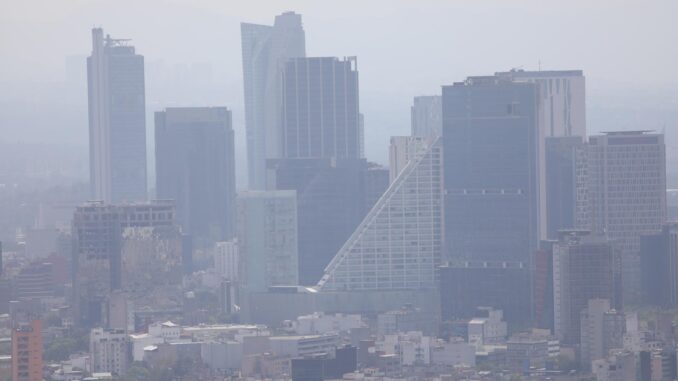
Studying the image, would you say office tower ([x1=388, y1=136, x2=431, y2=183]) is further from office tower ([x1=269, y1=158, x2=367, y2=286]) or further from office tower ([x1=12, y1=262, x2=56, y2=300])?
office tower ([x1=12, y1=262, x2=56, y2=300])

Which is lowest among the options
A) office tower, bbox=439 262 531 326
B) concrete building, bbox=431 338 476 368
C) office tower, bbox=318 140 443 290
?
concrete building, bbox=431 338 476 368

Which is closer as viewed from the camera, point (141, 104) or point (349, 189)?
point (349, 189)

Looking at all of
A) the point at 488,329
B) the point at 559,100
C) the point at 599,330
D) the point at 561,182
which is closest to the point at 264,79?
the point at 559,100

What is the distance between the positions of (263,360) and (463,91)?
39.9 feet

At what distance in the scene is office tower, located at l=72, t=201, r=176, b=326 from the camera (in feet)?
151

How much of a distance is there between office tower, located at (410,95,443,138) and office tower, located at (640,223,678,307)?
8694 mm

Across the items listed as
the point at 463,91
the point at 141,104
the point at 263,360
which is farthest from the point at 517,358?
the point at 141,104

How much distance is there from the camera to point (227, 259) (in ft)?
176

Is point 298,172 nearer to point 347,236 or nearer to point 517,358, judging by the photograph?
point 347,236

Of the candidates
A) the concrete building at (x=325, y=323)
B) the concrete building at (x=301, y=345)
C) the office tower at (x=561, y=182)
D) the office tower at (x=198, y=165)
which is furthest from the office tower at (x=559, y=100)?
the concrete building at (x=301, y=345)

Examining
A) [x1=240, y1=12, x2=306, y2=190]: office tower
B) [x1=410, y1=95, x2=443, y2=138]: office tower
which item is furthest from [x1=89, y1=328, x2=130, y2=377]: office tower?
[x1=240, y1=12, x2=306, y2=190]: office tower

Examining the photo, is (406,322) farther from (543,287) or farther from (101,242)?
(101,242)

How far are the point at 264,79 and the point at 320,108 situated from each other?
8.78 m

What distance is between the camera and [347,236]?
52.5 metres
